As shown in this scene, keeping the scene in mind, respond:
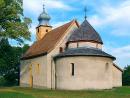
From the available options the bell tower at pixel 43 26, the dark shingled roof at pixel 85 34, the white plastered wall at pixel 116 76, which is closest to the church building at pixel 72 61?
the dark shingled roof at pixel 85 34

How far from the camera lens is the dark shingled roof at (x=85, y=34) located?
42.3 meters

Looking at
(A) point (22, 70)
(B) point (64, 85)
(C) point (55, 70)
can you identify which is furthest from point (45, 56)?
(A) point (22, 70)

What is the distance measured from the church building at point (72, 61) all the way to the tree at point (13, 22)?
14.3 ft

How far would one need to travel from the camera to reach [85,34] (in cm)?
4262

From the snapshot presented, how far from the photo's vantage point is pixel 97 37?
42969 mm

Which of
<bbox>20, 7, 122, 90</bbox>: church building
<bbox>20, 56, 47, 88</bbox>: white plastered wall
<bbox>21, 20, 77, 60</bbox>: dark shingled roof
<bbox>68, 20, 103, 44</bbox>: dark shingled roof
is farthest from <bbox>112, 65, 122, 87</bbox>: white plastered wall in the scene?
<bbox>20, 56, 47, 88</bbox>: white plastered wall

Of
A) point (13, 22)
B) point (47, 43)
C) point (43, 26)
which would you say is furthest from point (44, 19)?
point (13, 22)

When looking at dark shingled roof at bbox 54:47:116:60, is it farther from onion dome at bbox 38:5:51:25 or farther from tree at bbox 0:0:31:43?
onion dome at bbox 38:5:51:25

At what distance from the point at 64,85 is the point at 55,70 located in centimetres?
297

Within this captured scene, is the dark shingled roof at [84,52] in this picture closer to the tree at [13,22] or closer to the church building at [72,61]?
the church building at [72,61]

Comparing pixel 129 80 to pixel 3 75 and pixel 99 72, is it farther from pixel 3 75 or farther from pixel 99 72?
pixel 99 72

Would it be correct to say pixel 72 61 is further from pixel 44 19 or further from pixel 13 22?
pixel 44 19

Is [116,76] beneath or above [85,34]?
beneath

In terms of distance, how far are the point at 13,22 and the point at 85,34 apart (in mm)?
8424
